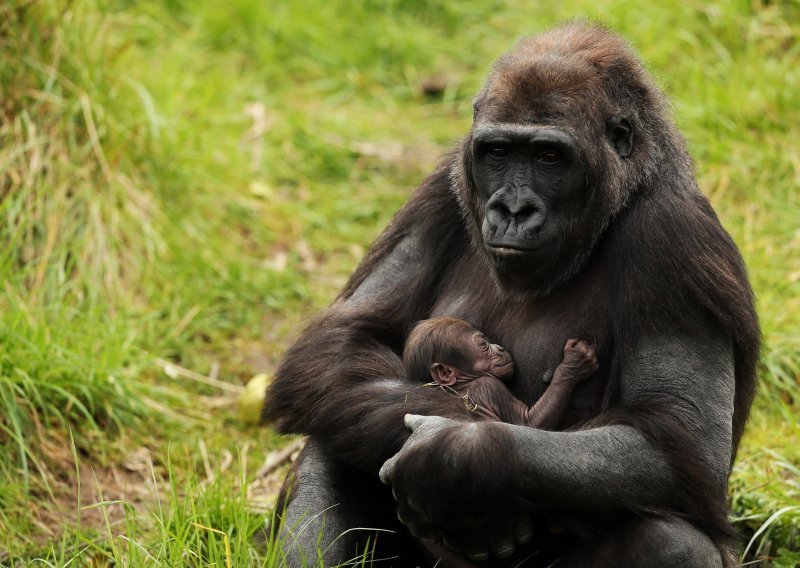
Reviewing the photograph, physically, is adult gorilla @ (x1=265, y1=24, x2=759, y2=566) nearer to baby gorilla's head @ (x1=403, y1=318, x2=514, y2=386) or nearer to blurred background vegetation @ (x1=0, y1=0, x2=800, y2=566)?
baby gorilla's head @ (x1=403, y1=318, x2=514, y2=386)

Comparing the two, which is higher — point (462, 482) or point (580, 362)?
point (580, 362)

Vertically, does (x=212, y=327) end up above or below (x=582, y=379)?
below

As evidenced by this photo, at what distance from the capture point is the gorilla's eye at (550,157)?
4785 mm

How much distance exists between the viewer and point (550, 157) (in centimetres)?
480

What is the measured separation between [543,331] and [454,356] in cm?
37

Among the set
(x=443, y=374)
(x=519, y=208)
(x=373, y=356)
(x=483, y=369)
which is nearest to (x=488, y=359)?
(x=483, y=369)

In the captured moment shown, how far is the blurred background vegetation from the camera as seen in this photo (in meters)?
6.20

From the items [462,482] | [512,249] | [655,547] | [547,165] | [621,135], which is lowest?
[655,547]

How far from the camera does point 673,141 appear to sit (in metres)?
5.15

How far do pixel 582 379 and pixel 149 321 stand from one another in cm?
374

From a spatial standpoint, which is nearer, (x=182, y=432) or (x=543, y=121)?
(x=543, y=121)

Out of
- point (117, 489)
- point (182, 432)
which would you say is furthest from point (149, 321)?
point (117, 489)

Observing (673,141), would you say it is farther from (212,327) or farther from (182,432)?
(212,327)

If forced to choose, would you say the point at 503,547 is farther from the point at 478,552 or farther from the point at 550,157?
the point at 550,157
